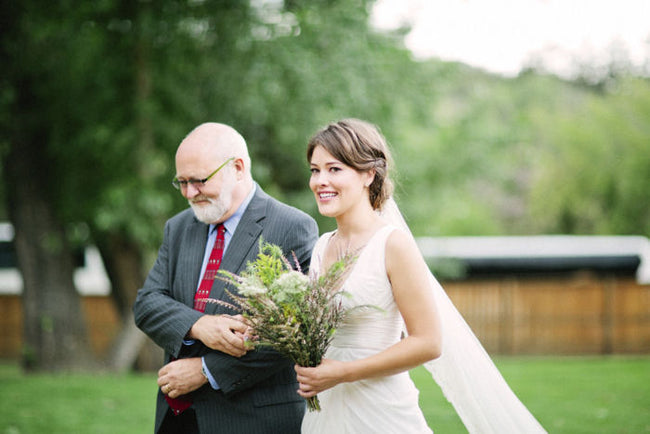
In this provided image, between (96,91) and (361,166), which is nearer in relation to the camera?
(361,166)

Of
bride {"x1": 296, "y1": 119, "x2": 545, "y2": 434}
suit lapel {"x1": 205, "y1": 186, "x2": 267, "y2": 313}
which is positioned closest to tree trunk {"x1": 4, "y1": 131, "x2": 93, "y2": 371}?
suit lapel {"x1": 205, "y1": 186, "x2": 267, "y2": 313}

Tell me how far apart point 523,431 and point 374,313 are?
104cm

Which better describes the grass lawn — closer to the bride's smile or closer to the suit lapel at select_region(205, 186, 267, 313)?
the suit lapel at select_region(205, 186, 267, 313)

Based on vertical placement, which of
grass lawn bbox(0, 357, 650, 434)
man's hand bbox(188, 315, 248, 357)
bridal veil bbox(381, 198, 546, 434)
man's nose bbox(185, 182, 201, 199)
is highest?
man's nose bbox(185, 182, 201, 199)

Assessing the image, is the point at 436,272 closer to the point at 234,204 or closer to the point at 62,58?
the point at 62,58

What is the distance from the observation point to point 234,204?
10.6 ft

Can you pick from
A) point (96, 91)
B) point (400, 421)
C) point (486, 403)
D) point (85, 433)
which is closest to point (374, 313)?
point (400, 421)

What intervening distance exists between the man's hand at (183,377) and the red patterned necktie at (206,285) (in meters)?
0.13

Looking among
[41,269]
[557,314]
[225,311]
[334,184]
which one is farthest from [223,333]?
[557,314]

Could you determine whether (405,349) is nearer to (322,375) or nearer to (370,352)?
(370,352)

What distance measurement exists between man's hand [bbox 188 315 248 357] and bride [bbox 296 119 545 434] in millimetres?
380

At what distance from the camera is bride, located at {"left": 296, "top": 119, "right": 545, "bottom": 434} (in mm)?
2523

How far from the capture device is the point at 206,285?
3.15 m

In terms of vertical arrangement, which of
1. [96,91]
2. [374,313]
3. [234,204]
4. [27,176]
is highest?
[96,91]
